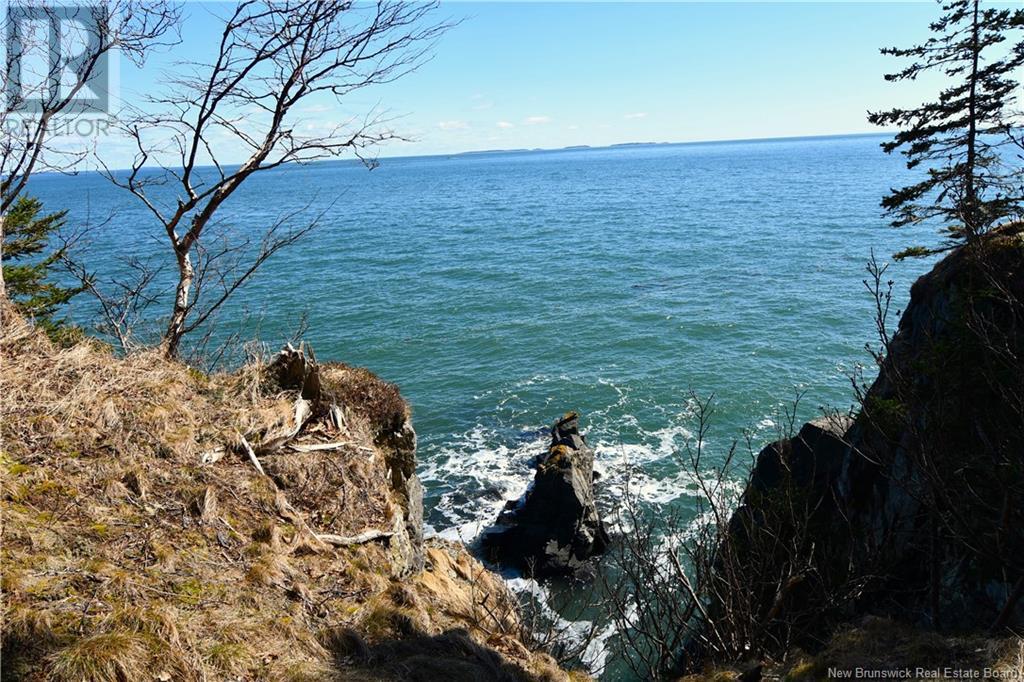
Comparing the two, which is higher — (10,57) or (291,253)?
(10,57)

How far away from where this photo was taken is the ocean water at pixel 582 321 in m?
25.8

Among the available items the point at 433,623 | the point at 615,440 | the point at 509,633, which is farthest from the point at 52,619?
the point at 615,440

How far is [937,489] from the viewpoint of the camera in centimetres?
850

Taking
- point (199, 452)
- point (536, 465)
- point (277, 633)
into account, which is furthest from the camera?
point (536, 465)

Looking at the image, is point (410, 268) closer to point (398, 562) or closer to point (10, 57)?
point (10, 57)

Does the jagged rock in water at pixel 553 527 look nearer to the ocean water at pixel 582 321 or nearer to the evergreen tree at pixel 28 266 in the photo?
the ocean water at pixel 582 321

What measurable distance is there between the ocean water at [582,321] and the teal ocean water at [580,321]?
0.13 metres

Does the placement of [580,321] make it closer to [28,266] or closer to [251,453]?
[28,266]

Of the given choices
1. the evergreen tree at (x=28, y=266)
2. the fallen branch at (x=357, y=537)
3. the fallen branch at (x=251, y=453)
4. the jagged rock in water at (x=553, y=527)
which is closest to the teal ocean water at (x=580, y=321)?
the jagged rock in water at (x=553, y=527)

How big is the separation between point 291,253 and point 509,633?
5655cm

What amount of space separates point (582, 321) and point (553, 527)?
20636 mm

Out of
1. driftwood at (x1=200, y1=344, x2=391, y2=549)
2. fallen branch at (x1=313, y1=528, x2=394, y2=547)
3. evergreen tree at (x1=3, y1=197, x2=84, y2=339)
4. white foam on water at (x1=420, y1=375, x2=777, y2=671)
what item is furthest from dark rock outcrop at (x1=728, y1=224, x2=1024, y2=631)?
evergreen tree at (x1=3, y1=197, x2=84, y2=339)

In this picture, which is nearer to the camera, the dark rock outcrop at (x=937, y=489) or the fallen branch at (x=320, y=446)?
the dark rock outcrop at (x=937, y=489)

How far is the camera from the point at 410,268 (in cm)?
5378
